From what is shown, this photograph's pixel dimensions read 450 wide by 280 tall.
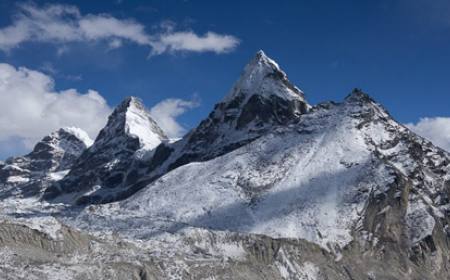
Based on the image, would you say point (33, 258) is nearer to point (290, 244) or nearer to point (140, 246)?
point (140, 246)

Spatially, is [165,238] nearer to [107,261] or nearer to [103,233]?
[103,233]

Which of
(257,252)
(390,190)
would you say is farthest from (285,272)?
(390,190)

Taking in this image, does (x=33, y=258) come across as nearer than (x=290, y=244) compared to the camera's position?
Yes

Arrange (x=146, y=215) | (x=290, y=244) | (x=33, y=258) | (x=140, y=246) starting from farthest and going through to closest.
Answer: (x=146, y=215)
(x=290, y=244)
(x=140, y=246)
(x=33, y=258)

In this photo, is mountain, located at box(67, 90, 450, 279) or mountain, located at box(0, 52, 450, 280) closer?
mountain, located at box(0, 52, 450, 280)

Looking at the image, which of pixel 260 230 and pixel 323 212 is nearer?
pixel 260 230

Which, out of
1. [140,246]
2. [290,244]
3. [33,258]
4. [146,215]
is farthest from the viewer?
[146,215]

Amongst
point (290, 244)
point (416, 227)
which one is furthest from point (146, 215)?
point (416, 227)

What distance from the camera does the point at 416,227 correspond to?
186 metres

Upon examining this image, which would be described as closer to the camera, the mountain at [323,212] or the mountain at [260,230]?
the mountain at [260,230]

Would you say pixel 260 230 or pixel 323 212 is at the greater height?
pixel 323 212

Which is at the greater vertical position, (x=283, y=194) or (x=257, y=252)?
(x=283, y=194)

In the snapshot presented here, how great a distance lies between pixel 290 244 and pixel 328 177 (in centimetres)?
3104

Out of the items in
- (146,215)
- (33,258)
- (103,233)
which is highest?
(146,215)
